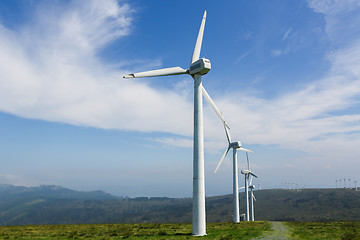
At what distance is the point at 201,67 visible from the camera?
122ft

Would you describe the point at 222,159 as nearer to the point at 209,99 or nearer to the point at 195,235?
the point at 209,99

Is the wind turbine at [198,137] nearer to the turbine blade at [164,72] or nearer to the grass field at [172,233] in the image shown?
the turbine blade at [164,72]

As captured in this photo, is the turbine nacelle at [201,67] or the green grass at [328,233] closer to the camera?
the green grass at [328,233]

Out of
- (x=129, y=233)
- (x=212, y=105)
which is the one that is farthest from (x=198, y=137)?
(x=129, y=233)

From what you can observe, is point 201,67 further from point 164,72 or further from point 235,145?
point 235,145

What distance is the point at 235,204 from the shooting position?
67312mm

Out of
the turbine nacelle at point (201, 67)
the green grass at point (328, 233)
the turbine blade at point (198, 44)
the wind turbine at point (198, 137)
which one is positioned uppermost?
the turbine blade at point (198, 44)

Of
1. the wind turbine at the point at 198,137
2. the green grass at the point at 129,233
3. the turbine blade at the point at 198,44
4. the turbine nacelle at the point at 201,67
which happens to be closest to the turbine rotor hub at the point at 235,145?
the green grass at the point at 129,233

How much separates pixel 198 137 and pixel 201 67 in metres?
10.3

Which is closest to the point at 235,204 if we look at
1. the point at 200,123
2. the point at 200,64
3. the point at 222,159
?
the point at 222,159

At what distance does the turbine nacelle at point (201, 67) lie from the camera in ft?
122

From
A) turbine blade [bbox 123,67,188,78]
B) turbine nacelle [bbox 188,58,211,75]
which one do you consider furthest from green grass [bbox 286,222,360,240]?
turbine blade [bbox 123,67,188,78]

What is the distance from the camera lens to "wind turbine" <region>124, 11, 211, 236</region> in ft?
114

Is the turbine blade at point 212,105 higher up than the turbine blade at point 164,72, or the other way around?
the turbine blade at point 164,72
